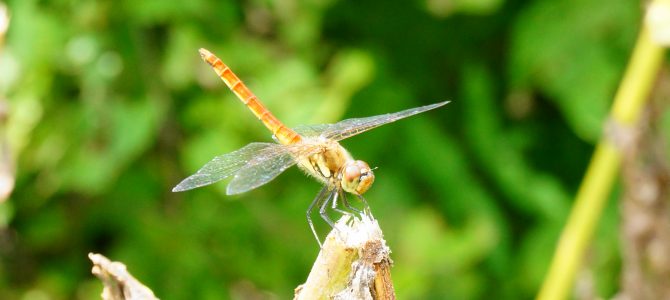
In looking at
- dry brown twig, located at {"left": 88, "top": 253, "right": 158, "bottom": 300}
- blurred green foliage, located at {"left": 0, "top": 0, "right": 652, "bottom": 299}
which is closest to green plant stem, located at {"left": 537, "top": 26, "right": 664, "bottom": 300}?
blurred green foliage, located at {"left": 0, "top": 0, "right": 652, "bottom": 299}

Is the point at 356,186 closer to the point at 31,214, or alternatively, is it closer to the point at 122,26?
the point at 122,26

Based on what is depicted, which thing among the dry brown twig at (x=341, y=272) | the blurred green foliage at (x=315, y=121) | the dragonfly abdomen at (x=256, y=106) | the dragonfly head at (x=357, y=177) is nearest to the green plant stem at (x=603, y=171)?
the blurred green foliage at (x=315, y=121)

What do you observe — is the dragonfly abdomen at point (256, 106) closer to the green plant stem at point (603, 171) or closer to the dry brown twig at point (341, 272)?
the green plant stem at point (603, 171)

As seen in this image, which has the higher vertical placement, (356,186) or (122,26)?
(122,26)

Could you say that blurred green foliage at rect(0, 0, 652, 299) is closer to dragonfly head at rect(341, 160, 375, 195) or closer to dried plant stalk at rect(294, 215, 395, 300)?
dragonfly head at rect(341, 160, 375, 195)

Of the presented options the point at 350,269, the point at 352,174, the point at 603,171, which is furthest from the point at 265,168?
the point at 603,171

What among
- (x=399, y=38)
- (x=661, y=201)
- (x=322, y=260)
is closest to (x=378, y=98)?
(x=399, y=38)
